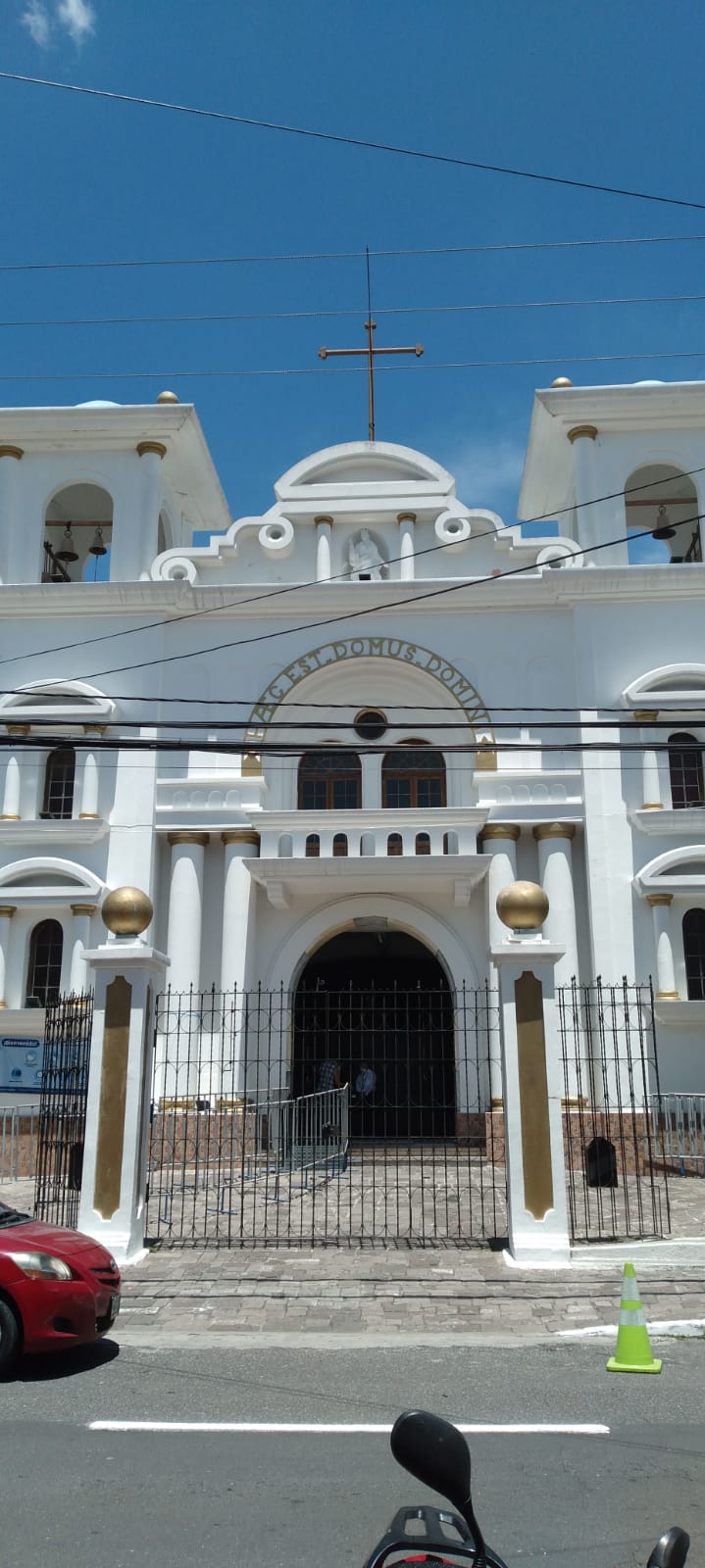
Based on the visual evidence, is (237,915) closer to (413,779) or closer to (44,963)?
(44,963)

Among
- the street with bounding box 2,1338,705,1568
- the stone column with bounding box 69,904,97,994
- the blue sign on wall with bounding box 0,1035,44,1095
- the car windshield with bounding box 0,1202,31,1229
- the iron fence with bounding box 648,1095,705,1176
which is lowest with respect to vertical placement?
the street with bounding box 2,1338,705,1568

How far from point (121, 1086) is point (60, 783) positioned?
9.16 metres

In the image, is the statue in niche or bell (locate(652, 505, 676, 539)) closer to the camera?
the statue in niche

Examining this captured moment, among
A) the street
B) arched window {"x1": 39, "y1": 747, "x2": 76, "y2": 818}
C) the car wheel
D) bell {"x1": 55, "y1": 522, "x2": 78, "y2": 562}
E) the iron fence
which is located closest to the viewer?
the street

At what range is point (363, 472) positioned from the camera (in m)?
20.7

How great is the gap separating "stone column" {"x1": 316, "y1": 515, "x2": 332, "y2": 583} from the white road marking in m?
14.7

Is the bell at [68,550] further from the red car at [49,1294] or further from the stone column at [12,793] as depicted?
the red car at [49,1294]

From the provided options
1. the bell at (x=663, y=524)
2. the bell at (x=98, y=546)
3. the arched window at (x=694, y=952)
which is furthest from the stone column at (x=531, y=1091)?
the bell at (x=98, y=546)

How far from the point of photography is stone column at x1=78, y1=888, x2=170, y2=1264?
435 inches

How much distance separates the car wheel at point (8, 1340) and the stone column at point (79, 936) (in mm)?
10852

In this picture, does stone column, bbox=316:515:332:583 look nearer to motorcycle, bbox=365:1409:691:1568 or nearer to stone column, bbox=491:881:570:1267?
stone column, bbox=491:881:570:1267

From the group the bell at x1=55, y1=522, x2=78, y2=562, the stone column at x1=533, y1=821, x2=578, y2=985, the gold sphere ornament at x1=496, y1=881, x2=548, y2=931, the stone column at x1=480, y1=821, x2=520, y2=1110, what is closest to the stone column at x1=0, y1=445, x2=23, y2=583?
the bell at x1=55, y1=522, x2=78, y2=562

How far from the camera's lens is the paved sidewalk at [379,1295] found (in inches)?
356

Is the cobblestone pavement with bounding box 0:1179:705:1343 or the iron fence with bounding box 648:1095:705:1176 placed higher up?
the iron fence with bounding box 648:1095:705:1176
